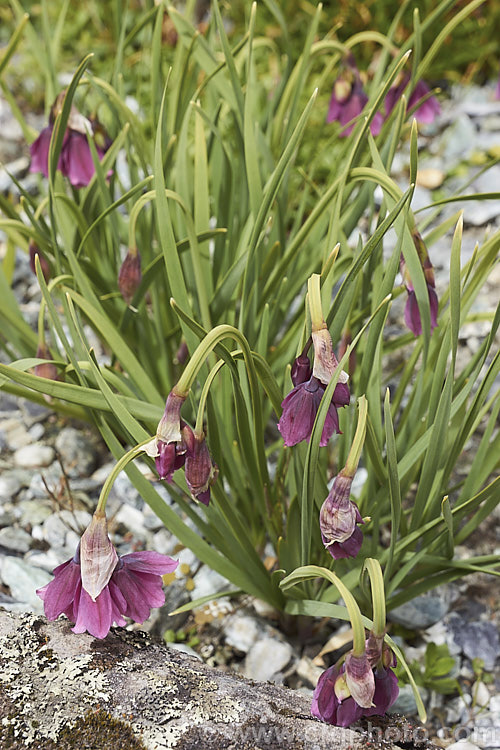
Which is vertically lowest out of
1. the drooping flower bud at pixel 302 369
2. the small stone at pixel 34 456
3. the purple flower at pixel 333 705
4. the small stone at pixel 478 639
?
the small stone at pixel 478 639

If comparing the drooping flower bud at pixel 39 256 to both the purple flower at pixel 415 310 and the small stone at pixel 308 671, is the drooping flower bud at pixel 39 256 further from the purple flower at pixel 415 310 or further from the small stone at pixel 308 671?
the small stone at pixel 308 671

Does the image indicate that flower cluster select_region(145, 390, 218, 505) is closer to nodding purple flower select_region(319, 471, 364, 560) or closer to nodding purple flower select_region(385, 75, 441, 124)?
nodding purple flower select_region(319, 471, 364, 560)

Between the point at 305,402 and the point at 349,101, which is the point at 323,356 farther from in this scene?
the point at 349,101

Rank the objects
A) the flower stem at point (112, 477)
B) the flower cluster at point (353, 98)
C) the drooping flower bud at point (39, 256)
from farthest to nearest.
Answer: the flower cluster at point (353, 98) → the drooping flower bud at point (39, 256) → the flower stem at point (112, 477)

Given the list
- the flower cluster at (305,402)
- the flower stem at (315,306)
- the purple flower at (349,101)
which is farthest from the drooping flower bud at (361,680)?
the purple flower at (349,101)

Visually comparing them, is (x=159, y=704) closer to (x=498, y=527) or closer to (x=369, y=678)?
(x=369, y=678)

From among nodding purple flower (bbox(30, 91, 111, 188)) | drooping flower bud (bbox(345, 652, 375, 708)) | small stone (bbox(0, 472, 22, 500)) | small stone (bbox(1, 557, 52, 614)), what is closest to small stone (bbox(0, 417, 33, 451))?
small stone (bbox(0, 472, 22, 500))
